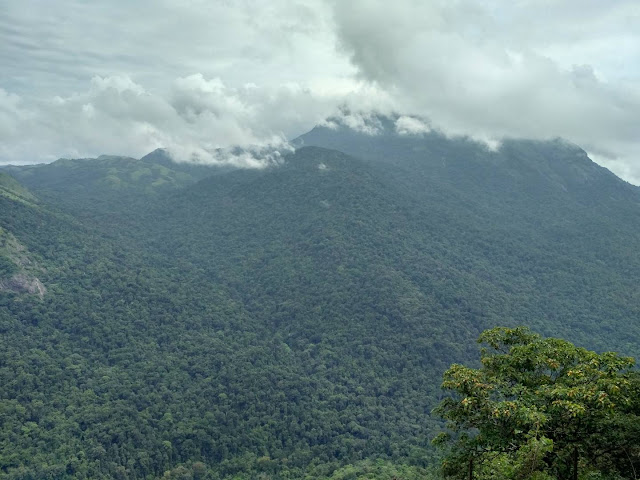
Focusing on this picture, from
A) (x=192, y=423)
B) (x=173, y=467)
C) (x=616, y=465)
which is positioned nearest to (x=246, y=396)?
(x=192, y=423)

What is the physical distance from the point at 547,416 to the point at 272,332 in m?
129

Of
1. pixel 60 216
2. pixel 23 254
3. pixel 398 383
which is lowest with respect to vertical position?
pixel 398 383

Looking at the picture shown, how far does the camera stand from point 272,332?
144 metres

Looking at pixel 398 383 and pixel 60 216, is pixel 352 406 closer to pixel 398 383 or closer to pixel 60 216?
pixel 398 383

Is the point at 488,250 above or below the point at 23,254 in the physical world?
above

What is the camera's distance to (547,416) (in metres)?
18.1

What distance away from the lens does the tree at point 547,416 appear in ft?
56.6

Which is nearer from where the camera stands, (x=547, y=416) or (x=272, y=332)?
(x=547, y=416)

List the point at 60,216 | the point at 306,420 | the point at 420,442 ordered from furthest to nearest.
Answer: the point at 60,216, the point at 306,420, the point at 420,442

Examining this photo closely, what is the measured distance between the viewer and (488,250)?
186 meters

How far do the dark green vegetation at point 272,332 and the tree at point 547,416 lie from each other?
2446 inches

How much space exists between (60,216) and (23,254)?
41.6 meters

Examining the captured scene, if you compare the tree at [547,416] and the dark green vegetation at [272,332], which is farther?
the dark green vegetation at [272,332]

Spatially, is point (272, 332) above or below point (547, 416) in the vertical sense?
below
